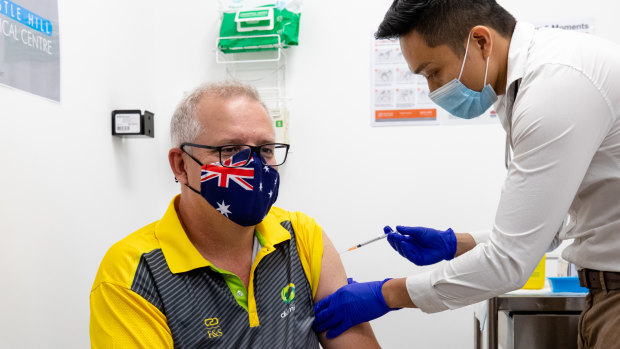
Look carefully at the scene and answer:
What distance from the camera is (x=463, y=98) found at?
55.0 inches

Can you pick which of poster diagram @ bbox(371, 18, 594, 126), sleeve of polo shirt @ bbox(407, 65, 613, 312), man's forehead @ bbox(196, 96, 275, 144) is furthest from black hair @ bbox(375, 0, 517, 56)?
poster diagram @ bbox(371, 18, 594, 126)

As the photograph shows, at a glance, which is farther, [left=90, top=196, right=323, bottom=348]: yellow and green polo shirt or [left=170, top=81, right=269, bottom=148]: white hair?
[left=170, top=81, right=269, bottom=148]: white hair

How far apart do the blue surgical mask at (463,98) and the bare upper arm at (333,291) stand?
53 centimetres

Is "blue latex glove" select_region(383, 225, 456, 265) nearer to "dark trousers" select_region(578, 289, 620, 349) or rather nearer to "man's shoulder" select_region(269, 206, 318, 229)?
"man's shoulder" select_region(269, 206, 318, 229)

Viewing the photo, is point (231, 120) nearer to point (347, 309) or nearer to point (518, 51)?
point (347, 309)

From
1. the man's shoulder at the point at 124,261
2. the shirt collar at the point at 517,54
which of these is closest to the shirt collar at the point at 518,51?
the shirt collar at the point at 517,54

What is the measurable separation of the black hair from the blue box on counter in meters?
1.09

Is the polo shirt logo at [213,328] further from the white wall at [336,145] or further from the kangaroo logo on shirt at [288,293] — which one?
the white wall at [336,145]

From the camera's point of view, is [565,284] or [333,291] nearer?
[333,291]

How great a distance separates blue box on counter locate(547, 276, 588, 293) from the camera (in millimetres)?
1939

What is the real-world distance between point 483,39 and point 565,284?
45.7 inches

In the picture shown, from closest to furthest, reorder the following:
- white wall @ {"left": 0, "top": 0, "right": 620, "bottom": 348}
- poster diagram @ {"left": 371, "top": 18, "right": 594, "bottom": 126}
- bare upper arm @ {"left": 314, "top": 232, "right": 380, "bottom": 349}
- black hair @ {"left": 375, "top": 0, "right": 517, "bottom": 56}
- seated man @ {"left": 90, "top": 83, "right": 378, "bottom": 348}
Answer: seated man @ {"left": 90, "top": 83, "right": 378, "bottom": 348} → black hair @ {"left": 375, "top": 0, "right": 517, "bottom": 56} → bare upper arm @ {"left": 314, "top": 232, "right": 380, "bottom": 349} → white wall @ {"left": 0, "top": 0, "right": 620, "bottom": 348} → poster diagram @ {"left": 371, "top": 18, "right": 594, "bottom": 126}

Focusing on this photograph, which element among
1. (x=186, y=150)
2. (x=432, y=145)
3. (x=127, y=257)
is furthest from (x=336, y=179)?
(x=127, y=257)

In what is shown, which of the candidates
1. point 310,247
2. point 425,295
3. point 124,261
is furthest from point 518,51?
point 124,261
